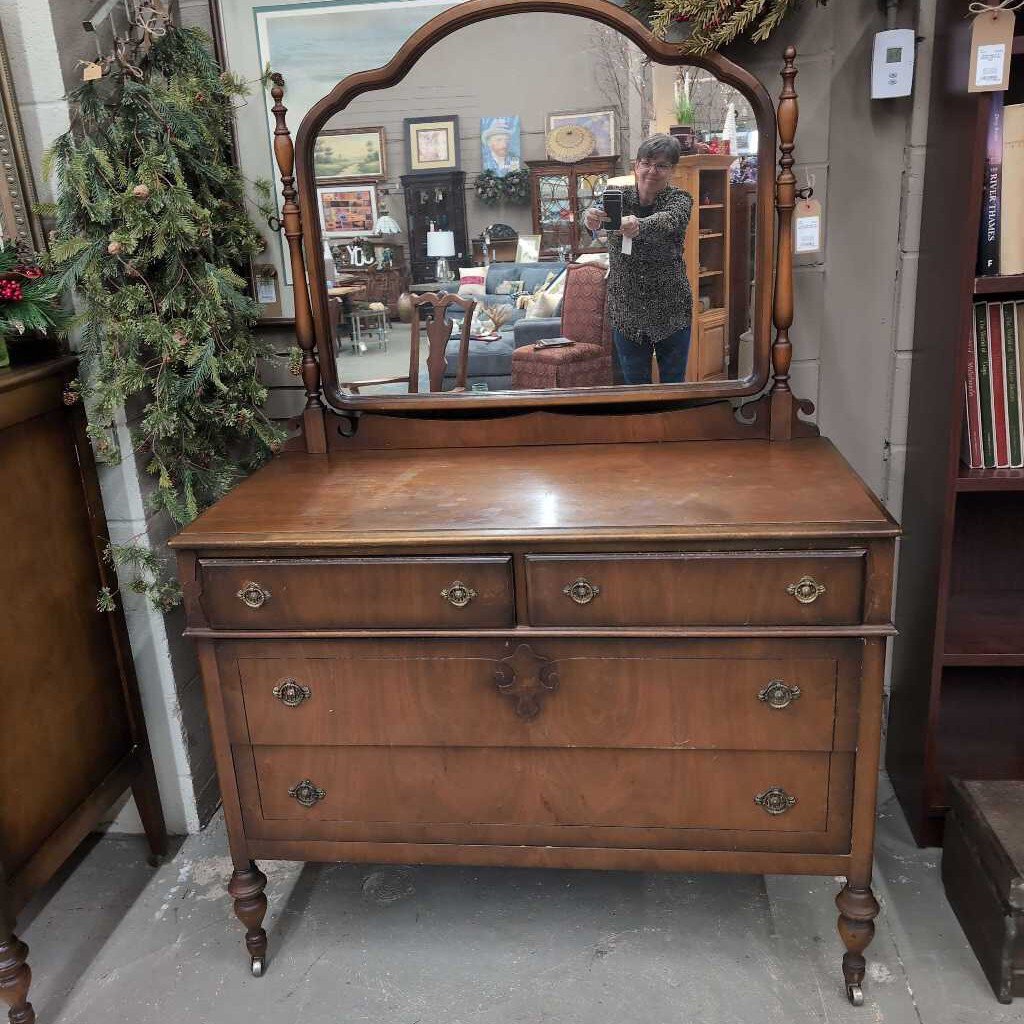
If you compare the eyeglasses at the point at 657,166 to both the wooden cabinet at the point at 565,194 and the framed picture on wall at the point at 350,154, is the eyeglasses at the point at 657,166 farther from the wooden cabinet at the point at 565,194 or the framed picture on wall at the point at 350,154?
the framed picture on wall at the point at 350,154

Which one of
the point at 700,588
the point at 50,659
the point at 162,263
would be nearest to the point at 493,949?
the point at 700,588

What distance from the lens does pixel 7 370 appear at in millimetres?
1816

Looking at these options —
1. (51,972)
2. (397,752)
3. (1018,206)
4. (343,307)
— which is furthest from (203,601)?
(1018,206)

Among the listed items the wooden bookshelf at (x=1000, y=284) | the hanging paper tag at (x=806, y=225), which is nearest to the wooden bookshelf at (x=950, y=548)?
the wooden bookshelf at (x=1000, y=284)

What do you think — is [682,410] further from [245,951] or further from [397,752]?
[245,951]

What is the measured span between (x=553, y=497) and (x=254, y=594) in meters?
0.57

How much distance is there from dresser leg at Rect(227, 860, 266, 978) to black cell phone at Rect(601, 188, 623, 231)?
1518 mm

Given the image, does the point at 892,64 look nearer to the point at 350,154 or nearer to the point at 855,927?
the point at 350,154

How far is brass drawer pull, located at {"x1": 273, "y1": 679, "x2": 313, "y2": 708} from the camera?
1.74 metres

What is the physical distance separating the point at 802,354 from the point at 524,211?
750mm

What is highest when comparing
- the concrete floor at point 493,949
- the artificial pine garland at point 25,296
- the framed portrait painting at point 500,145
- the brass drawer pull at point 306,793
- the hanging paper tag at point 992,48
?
the hanging paper tag at point 992,48

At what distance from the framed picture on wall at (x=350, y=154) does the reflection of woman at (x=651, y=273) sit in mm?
470

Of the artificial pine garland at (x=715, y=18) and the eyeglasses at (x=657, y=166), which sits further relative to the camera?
the eyeglasses at (x=657, y=166)

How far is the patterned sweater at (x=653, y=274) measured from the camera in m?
1.99
